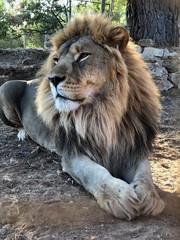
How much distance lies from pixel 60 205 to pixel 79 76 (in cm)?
82

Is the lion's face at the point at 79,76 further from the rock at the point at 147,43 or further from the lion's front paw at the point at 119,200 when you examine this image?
the rock at the point at 147,43

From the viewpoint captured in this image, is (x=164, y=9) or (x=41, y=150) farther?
(x=164, y=9)

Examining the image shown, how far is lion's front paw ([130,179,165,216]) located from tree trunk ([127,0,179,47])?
146 inches

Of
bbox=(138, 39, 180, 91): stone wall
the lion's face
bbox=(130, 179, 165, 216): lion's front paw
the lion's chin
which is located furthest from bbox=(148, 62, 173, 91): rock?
bbox=(130, 179, 165, 216): lion's front paw

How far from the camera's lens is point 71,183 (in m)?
3.02

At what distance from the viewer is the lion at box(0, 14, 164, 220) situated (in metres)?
2.83

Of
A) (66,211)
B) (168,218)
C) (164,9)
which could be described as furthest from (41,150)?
(164,9)

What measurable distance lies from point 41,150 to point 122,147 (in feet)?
3.49

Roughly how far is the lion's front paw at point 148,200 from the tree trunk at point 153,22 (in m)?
3.71

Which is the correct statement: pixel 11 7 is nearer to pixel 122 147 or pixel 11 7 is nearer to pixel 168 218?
pixel 122 147

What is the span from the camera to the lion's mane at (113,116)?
2979mm

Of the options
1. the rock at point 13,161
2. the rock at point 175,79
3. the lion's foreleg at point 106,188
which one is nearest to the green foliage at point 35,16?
the rock at point 175,79

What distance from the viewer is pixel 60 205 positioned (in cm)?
260

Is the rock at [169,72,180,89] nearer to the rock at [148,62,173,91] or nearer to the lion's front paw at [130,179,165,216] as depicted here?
the rock at [148,62,173,91]
